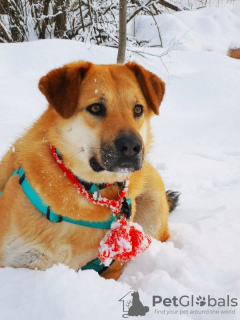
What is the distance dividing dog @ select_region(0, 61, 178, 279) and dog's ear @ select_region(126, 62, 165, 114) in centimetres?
13

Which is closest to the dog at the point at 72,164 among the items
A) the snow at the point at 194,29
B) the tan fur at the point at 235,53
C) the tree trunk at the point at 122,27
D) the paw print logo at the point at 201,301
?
the paw print logo at the point at 201,301

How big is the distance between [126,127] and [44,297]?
3.18ft

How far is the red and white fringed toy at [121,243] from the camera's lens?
1.98m

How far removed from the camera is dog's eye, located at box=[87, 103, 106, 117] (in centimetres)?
206

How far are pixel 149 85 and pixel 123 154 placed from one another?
2.37 feet

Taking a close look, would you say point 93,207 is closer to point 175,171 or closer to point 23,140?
point 23,140

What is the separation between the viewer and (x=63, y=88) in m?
2.05

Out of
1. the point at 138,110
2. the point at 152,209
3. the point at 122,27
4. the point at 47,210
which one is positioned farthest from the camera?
the point at 122,27
